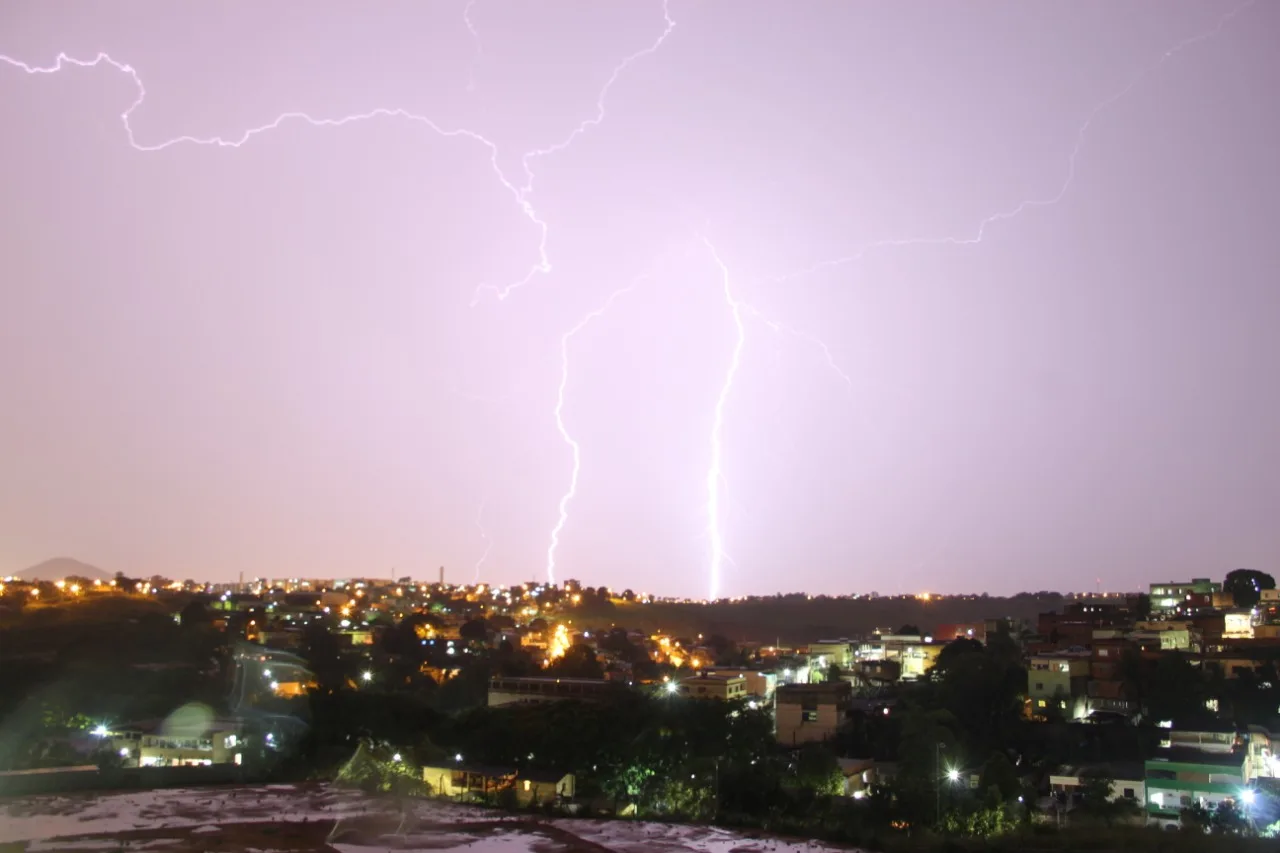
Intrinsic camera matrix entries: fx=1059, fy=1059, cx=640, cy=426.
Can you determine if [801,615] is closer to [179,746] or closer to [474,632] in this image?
[474,632]

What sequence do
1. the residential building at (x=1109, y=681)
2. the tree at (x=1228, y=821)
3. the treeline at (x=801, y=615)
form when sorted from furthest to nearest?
the treeline at (x=801, y=615) → the residential building at (x=1109, y=681) → the tree at (x=1228, y=821)

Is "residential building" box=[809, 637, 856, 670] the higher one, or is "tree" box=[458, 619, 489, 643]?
"tree" box=[458, 619, 489, 643]

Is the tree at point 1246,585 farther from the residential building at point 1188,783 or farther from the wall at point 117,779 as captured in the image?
the wall at point 117,779

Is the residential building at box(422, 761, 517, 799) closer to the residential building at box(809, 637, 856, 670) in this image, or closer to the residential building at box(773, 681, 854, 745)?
the residential building at box(773, 681, 854, 745)

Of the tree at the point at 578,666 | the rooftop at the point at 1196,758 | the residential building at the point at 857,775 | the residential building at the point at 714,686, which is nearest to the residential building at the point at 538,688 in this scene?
the residential building at the point at 714,686

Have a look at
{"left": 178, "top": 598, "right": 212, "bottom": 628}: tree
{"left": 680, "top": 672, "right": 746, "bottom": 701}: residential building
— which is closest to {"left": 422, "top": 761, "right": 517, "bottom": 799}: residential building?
{"left": 680, "top": 672, "right": 746, "bottom": 701}: residential building

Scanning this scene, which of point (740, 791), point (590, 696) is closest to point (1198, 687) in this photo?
point (740, 791)
